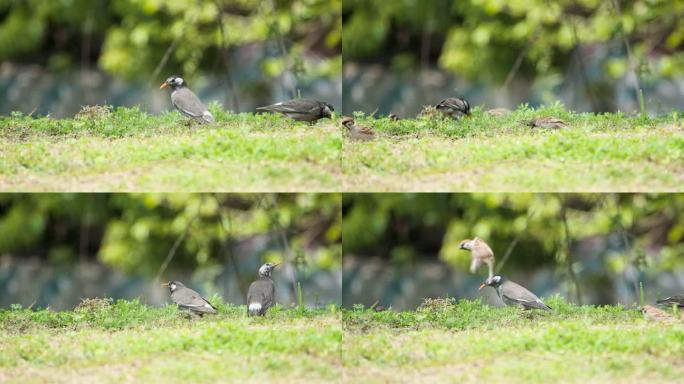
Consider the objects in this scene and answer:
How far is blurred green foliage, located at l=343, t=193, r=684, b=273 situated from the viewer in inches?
378

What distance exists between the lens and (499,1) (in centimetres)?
1012

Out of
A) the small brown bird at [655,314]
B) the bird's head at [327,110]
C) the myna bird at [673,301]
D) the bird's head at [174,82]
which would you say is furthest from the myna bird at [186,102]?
the myna bird at [673,301]

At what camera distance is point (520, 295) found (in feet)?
31.0

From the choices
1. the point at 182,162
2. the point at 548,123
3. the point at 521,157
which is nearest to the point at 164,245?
the point at 182,162

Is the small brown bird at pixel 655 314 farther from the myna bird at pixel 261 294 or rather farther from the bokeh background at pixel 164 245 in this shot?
the myna bird at pixel 261 294

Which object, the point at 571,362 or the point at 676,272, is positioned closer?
the point at 571,362

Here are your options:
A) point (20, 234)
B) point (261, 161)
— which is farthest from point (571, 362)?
point (20, 234)

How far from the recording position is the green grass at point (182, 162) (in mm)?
9312

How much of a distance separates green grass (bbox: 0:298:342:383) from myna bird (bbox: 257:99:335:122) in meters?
1.79

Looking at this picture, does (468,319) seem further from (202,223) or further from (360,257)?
(202,223)

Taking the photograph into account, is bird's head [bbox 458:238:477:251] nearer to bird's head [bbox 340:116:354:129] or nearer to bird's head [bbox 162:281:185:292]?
bird's head [bbox 340:116:354:129]

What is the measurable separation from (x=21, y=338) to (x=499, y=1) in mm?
5322

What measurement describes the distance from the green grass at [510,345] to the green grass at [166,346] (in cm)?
35

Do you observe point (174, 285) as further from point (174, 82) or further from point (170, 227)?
Result: point (174, 82)
